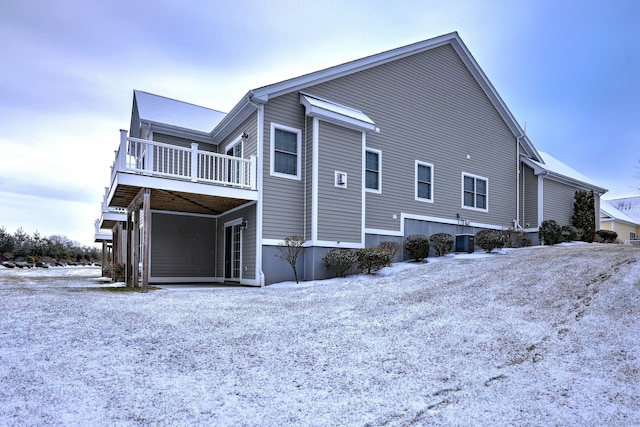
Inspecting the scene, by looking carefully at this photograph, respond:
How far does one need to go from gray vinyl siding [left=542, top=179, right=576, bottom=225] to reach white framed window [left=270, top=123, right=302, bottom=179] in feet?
40.5

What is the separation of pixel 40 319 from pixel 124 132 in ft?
17.2

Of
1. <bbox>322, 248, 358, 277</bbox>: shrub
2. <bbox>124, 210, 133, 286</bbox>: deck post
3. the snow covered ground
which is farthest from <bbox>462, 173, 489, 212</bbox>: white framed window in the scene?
<bbox>124, 210, 133, 286</bbox>: deck post

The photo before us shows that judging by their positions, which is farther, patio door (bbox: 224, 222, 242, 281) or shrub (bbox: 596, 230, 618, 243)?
shrub (bbox: 596, 230, 618, 243)

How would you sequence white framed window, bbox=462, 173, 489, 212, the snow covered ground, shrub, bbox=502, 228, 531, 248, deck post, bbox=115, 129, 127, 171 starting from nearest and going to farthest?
1. the snow covered ground
2. deck post, bbox=115, 129, 127, 171
3. shrub, bbox=502, 228, 531, 248
4. white framed window, bbox=462, 173, 489, 212

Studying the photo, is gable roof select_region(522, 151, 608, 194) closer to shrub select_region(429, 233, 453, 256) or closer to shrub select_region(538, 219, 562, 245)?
shrub select_region(538, 219, 562, 245)

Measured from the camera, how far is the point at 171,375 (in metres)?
4.17

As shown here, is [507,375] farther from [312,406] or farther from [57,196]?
[57,196]

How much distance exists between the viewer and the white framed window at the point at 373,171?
13664mm

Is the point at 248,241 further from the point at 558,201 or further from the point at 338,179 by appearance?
the point at 558,201

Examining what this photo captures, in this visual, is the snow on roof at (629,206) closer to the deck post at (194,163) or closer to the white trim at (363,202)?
the white trim at (363,202)

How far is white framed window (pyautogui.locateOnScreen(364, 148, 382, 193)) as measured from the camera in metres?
13.7

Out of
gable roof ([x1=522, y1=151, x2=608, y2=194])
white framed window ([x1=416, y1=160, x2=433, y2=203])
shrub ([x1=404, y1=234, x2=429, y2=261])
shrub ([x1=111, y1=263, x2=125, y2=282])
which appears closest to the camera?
shrub ([x1=404, y1=234, x2=429, y2=261])

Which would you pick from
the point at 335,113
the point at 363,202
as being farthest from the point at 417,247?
the point at 335,113

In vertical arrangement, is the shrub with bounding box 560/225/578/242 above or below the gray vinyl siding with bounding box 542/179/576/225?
below
